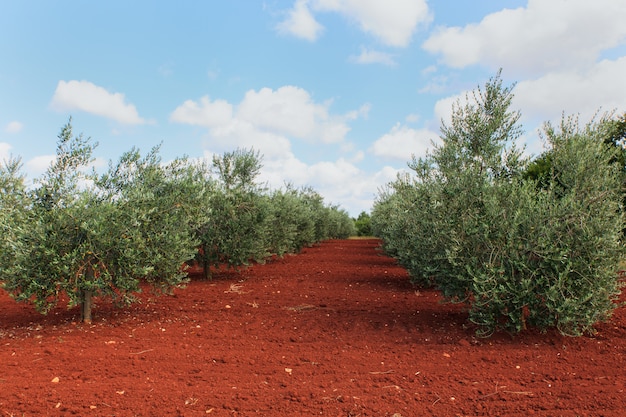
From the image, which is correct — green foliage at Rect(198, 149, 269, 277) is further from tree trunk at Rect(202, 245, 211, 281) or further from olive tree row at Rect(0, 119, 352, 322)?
olive tree row at Rect(0, 119, 352, 322)

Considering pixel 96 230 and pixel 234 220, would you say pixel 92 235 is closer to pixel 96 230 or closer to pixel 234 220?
pixel 96 230

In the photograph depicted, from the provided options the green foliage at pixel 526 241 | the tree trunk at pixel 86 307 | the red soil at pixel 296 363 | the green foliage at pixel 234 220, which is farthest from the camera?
the green foliage at pixel 234 220

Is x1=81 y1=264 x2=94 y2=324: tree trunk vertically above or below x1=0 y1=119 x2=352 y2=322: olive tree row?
below

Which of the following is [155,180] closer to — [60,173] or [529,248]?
[60,173]

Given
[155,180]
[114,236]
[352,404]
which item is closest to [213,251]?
[155,180]

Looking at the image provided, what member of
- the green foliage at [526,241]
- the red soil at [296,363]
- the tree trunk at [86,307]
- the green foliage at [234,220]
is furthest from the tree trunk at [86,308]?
the green foliage at [526,241]

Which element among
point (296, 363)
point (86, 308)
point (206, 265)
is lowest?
point (296, 363)

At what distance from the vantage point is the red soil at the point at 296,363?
4.64 meters

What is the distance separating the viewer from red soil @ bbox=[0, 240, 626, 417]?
4.64 m

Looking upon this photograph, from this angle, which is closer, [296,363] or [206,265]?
[296,363]

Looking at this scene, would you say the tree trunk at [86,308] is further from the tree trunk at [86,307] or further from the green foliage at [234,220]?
the green foliage at [234,220]

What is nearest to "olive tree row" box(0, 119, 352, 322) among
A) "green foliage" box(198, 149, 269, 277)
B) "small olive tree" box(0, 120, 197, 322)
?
"small olive tree" box(0, 120, 197, 322)

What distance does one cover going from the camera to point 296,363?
6.00m

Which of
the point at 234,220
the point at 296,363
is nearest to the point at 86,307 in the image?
the point at 296,363
